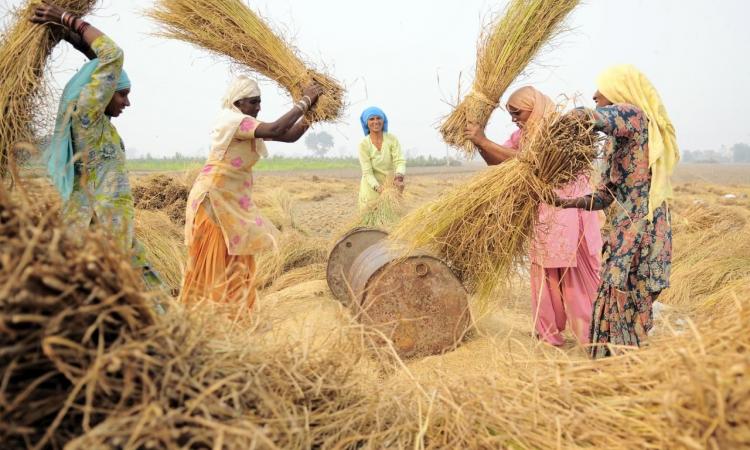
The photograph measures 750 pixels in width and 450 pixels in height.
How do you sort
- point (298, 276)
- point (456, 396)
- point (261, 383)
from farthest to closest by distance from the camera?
point (298, 276) < point (456, 396) < point (261, 383)

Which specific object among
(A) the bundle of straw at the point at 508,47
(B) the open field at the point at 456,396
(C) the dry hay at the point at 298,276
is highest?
(A) the bundle of straw at the point at 508,47

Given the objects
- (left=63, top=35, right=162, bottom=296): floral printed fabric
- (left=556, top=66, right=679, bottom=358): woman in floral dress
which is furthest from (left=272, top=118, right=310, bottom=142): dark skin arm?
(left=556, top=66, right=679, bottom=358): woman in floral dress

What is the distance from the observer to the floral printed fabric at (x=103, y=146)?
2.81 m

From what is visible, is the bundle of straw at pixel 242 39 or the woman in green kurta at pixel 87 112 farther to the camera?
the bundle of straw at pixel 242 39

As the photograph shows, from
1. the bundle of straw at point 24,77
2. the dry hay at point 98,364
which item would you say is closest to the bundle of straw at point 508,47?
the bundle of straw at point 24,77

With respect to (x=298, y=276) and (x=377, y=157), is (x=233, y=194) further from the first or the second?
(x=377, y=157)

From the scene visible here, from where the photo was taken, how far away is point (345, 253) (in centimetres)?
483

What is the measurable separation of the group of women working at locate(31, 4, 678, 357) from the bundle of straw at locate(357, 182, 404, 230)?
1767 millimetres

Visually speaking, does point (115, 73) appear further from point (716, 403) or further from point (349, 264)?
point (716, 403)

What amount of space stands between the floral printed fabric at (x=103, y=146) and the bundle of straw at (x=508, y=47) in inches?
80.2

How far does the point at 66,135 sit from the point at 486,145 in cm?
233

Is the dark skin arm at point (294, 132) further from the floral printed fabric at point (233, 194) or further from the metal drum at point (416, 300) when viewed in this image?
A: the metal drum at point (416, 300)

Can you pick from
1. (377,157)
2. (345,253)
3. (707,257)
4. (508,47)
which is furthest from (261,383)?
(707,257)

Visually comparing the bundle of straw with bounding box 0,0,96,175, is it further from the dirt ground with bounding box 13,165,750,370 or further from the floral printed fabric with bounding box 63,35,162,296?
the dirt ground with bounding box 13,165,750,370
